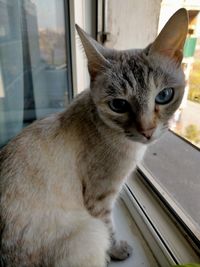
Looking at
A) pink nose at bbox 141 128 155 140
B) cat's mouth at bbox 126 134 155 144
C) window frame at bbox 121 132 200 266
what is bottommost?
window frame at bbox 121 132 200 266

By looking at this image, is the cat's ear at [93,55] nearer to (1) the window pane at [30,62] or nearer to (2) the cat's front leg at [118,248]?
(2) the cat's front leg at [118,248]

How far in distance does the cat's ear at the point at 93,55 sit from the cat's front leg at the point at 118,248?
50cm

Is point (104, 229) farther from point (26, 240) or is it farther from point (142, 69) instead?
point (142, 69)

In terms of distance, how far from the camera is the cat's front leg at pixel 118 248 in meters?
0.86

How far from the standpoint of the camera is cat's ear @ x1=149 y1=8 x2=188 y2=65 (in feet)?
2.12

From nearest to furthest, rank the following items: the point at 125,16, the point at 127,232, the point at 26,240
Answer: the point at 26,240
the point at 127,232
the point at 125,16

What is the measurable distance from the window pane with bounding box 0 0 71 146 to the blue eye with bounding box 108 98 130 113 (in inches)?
31.4

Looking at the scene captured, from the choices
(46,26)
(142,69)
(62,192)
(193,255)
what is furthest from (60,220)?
(46,26)

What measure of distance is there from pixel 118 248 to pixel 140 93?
1.68 ft

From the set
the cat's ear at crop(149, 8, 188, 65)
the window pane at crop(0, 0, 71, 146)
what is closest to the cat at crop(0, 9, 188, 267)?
the cat's ear at crop(149, 8, 188, 65)

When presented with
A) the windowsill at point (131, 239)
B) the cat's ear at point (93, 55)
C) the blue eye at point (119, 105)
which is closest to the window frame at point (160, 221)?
the windowsill at point (131, 239)

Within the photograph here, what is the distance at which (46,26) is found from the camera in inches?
59.2

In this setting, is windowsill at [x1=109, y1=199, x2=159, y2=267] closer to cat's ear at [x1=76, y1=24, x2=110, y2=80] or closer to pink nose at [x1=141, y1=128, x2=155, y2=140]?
pink nose at [x1=141, y1=128, x2=155, y2=140]

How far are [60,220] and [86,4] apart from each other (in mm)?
1106
